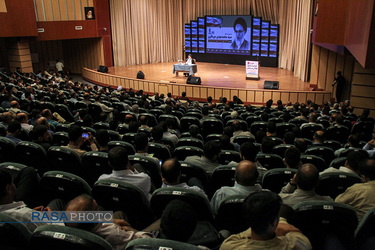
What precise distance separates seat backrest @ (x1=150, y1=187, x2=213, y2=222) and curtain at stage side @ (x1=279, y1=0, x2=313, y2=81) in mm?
15330

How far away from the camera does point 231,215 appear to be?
2.84 meters

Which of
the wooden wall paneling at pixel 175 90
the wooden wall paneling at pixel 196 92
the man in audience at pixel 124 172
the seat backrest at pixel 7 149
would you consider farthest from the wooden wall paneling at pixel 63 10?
the man in audience at pixel 124 172

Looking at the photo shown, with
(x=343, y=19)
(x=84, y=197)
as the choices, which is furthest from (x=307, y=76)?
(x=84, y=197)

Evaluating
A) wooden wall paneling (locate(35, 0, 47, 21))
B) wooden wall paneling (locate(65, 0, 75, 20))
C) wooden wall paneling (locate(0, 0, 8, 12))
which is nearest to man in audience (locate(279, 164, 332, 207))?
wooden wall paneling (locate(0, 0, 8, 12))

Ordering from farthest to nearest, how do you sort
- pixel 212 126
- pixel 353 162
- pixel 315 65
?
pixel 315 65 → pixel 212 126 → pixel 353 162

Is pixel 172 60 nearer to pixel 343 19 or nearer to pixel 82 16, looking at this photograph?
pixel 82 16

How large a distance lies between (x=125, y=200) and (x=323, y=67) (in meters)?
13.8

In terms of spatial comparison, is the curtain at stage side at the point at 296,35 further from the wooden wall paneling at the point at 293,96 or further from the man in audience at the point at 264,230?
the man in audience at the point at 264,230

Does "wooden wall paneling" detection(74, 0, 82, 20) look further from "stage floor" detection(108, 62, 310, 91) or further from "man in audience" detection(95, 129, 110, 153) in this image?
"man in audience" detection(95, 129, 110, 153)

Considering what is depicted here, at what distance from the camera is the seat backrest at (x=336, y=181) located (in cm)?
343

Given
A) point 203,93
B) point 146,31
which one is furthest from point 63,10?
point 203,93

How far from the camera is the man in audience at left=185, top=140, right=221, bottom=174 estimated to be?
4180 millimetres

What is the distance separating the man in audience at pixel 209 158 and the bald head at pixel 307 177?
4.56ft

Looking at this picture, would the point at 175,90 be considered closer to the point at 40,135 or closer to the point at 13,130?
the point at 13,130
